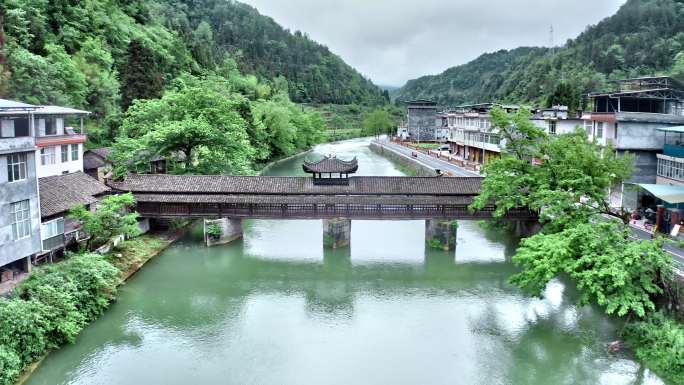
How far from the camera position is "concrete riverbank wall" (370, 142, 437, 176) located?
180 feet

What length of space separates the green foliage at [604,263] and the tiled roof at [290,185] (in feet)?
36.0

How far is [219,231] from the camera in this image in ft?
101

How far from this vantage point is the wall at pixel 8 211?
62.8 ft

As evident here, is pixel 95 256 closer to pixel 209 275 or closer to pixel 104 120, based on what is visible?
pixel 209 275

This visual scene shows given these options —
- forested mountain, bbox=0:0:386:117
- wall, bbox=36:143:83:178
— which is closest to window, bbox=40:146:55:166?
wall, bbox=36:143:83:178

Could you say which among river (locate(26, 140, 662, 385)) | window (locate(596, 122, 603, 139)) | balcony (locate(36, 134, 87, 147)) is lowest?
river (locate(26, 140, 662, 385))

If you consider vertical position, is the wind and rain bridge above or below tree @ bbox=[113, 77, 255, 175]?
below

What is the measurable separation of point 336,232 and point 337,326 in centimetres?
990

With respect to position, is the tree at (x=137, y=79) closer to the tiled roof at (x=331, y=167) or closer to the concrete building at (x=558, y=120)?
the tiled roof at (x=331, y=167)

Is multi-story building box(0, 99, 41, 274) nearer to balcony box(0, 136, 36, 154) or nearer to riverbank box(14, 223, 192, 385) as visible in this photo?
balcony box(0, 136, 36, 154)

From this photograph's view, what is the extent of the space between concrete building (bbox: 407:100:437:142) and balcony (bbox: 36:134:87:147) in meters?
70.4

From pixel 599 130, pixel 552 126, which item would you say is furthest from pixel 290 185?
pixel 552 126

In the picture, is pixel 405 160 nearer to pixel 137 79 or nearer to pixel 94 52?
pixel 137 79

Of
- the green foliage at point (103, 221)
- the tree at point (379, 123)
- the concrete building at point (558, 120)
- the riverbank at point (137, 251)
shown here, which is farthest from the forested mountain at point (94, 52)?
the concrete building at point (558, 120)
